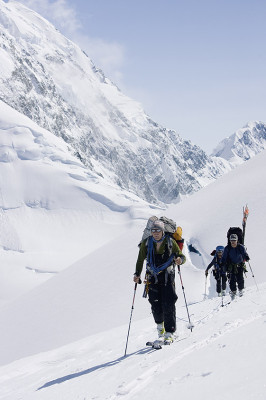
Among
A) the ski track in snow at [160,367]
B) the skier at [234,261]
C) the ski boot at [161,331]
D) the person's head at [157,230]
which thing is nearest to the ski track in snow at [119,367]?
the ski track in snow at [160,367]

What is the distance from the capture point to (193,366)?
13.7 feet

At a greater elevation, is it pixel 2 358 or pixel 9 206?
pixel 9 206

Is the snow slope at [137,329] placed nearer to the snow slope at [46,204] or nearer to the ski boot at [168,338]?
the ski boot at [168,338]

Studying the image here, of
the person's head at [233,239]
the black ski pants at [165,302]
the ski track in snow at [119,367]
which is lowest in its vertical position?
the ski track in snow at [119,367]

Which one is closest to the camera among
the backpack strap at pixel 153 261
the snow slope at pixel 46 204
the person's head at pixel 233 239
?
the backpack strap at pixel 153 261

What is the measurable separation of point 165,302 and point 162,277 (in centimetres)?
43

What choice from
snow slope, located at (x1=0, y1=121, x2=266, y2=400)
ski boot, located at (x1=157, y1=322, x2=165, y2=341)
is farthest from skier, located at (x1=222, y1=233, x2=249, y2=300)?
ski boot, located at (x1=157, y1=322, x2=165, y2=341)

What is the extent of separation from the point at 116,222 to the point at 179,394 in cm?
7221

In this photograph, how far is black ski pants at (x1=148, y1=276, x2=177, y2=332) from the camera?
665 centimetres

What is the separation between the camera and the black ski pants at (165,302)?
6.65 meters

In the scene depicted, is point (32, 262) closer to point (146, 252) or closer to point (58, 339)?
point (58, 339)

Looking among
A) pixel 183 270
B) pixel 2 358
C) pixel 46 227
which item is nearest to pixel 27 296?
pixel 2 358

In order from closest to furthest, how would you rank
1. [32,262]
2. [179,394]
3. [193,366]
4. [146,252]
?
[179,394] < [193,366] < [146,252] < [32,262]

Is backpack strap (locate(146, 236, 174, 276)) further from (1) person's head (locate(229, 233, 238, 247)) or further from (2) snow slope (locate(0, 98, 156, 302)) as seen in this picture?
(2) snow slope (locate(0, 98, 156, 302))
